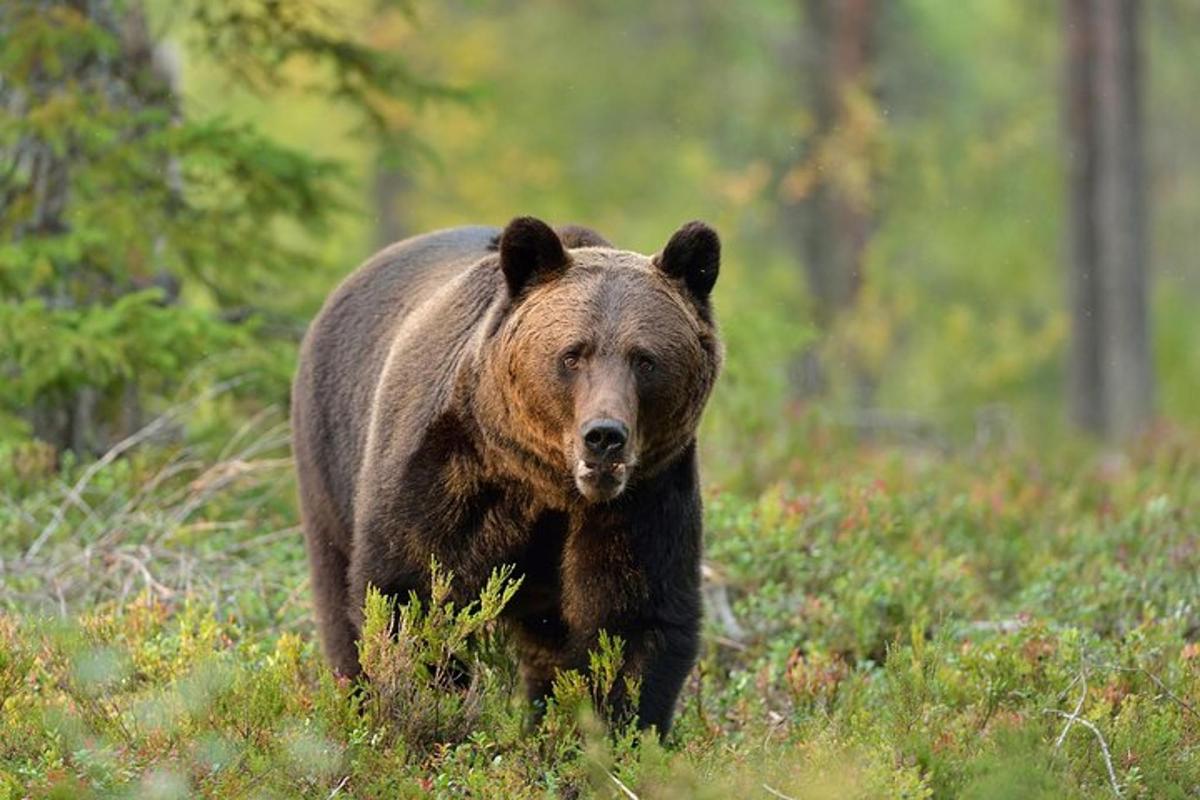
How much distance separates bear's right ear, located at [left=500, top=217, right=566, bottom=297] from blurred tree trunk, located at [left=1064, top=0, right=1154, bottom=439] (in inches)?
632

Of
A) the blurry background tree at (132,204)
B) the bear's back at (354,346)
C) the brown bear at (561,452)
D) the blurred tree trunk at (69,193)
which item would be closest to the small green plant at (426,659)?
the brown bear at (561,452)

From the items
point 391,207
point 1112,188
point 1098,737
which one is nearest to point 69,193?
point 1098,737

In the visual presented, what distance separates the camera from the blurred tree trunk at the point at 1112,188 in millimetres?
21422

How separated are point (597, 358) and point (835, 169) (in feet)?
58.8

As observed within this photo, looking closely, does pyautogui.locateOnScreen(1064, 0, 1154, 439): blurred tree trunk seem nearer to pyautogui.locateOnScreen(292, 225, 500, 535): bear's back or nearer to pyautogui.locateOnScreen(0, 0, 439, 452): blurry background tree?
pyautogui.locateOnScreen(0, 0, 439, 452): blurry background tree

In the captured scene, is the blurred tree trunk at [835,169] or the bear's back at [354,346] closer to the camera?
the bear's back at [354,346]

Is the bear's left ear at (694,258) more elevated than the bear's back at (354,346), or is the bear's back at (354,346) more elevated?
the bear's left ear at (694,258)

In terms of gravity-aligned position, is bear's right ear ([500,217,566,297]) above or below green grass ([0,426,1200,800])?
above

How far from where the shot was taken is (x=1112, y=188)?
21.8 meters

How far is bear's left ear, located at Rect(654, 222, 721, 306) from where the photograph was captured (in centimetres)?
593

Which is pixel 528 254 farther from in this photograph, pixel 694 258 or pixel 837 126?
pixel 837 126

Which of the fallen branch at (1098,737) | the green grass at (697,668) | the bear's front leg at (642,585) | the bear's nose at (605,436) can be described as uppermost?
the bear's nose at (605,436)

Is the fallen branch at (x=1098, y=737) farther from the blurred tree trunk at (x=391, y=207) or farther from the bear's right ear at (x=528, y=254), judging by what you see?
the blurred tree trunk at (x=391, y=207)

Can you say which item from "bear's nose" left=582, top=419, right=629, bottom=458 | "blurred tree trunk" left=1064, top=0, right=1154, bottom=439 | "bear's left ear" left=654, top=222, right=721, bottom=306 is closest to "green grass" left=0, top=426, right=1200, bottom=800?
"bear's nose" left=582, top=419, right=629, bottom=458
